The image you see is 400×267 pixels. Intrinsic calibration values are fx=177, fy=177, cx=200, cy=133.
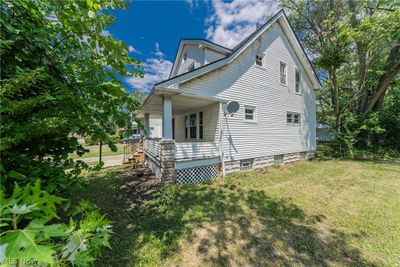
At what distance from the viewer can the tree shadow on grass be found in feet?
10.1

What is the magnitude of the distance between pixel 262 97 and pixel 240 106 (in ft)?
5.78

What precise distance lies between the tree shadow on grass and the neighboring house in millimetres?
1776

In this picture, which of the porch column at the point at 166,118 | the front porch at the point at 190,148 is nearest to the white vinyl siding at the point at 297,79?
the front porch at the point at 190,148

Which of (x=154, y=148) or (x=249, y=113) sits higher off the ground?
(x=249, y=113)

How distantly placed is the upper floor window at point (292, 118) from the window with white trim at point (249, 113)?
10.8ft

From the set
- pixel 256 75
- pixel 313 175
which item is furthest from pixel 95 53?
pixel 313 175

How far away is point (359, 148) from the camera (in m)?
13.7

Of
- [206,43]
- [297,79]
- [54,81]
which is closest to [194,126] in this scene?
[206,43]

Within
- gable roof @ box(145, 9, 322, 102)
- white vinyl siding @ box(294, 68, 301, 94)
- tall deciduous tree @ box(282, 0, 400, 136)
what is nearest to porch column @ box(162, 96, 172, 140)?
gable roof @ box(145, 9, 322, 102)

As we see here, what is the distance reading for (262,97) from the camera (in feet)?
31.3

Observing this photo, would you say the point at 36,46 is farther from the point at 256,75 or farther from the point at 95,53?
the point at 256,75

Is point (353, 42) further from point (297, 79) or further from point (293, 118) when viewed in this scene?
point (293, 118)

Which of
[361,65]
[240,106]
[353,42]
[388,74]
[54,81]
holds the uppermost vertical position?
[353,42]

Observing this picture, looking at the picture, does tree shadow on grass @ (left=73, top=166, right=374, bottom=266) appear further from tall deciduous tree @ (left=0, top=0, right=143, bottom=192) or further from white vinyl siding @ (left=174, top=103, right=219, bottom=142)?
white vinyl siding @ (left=174, top=103, right=219, bottom=142)
